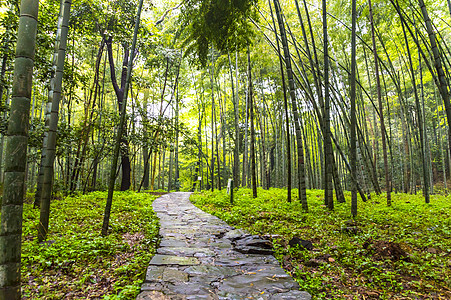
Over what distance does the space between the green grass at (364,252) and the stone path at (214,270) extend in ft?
0.72

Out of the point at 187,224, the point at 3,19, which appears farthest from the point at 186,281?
the point at 3,19

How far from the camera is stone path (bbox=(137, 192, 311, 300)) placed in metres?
1.85

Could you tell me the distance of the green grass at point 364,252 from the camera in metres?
1.96

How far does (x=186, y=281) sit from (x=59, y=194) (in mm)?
6647

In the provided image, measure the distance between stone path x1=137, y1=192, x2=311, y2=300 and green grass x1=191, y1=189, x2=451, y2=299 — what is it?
221 mm

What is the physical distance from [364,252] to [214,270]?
1.65 metres

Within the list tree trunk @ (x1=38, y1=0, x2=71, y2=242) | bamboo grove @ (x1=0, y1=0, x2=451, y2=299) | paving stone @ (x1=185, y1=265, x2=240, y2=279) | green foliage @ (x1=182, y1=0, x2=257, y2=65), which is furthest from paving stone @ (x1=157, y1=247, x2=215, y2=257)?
green foliage @ (x1=182, y1=0, x2=257, y2=65)

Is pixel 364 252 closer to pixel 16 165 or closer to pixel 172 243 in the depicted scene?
pixel 172 243

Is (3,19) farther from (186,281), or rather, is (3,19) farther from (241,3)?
(186,281)

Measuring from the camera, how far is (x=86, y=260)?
245 cm

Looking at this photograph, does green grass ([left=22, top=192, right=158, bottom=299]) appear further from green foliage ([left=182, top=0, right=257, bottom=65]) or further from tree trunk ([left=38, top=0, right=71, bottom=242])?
green foliage ([left=182, top=0, right=257, bottom=65])

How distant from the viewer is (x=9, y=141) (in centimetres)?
129

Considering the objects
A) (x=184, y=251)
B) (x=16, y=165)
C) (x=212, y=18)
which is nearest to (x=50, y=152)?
(x=16, y=165)

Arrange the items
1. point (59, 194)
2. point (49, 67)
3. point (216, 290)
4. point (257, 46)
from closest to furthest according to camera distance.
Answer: point (216, 290) < point (49, 67) < point (59, 194) < point (257, 46)
